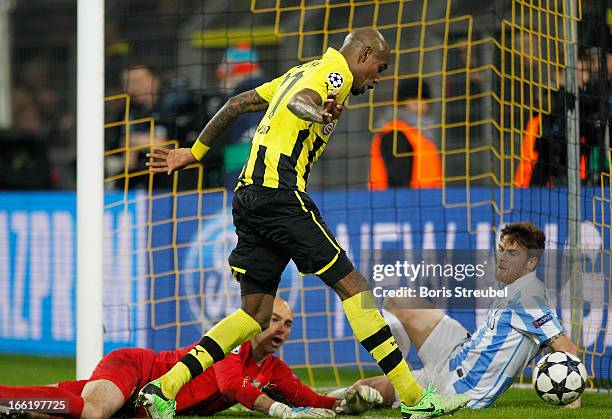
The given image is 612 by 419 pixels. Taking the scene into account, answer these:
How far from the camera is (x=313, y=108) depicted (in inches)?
196

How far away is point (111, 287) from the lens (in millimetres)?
9031

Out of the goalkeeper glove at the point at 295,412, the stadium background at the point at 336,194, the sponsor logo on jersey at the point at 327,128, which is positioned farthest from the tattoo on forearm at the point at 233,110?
the stadium background at the point at 336,194

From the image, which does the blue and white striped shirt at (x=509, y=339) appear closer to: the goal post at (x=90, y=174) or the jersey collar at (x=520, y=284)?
the jersey collar at (x=520, y=284)

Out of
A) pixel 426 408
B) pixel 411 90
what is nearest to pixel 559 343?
pixel 426 408

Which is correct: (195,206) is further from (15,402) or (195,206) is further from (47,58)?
(47,58)

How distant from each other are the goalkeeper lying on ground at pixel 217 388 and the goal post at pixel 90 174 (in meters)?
0.95

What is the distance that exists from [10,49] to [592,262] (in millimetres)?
8537

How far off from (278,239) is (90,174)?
1.88 metres

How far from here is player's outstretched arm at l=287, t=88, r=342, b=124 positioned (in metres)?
4.92

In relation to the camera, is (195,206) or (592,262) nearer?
(592,262)

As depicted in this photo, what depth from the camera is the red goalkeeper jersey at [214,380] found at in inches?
225

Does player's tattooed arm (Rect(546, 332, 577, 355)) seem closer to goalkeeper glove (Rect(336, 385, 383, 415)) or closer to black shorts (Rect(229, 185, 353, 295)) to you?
goalkeeper glove (Rect(336, 385, 383, 415))

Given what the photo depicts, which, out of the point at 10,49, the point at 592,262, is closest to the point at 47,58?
the point at 10,49

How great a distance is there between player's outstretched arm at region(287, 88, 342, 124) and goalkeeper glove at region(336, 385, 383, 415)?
1596 mm
